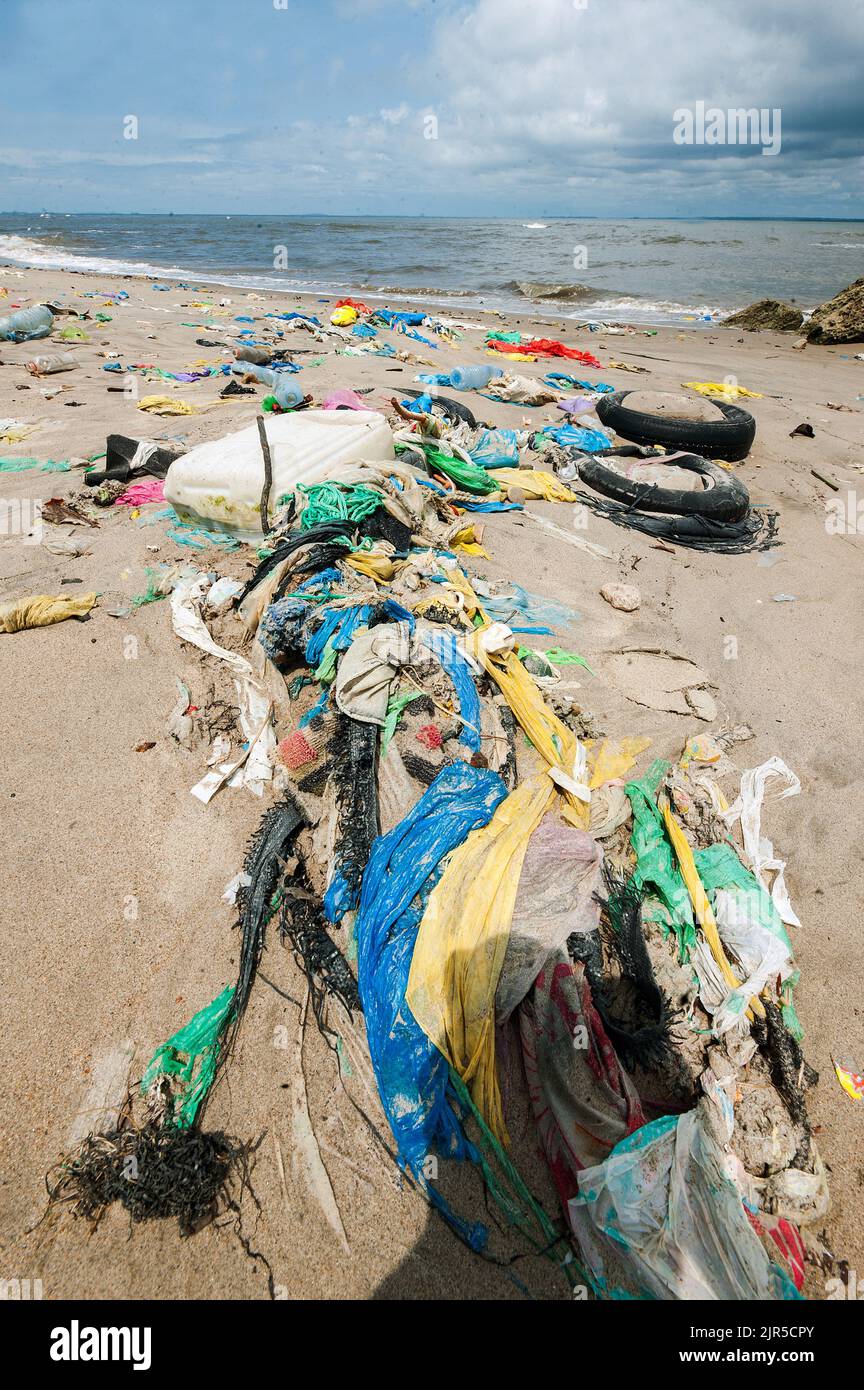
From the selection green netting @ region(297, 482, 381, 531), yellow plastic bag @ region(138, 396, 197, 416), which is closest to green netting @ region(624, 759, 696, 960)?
green netting @ region(297, 482, 381, 531)

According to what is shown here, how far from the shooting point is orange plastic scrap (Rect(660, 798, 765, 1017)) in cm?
252

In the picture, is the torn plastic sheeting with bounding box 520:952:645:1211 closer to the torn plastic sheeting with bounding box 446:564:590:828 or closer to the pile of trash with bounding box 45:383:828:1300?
the pile of trash with bounding box 45:383:828:1300

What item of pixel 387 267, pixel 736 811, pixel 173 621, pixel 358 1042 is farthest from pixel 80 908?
pixel 387 267

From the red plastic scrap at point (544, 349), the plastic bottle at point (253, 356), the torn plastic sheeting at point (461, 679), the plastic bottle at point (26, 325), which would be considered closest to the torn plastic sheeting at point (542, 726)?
the torn plastic sheeting at point (461, 679)

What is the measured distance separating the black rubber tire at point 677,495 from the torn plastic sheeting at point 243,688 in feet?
14.1

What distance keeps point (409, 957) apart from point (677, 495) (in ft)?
18.1

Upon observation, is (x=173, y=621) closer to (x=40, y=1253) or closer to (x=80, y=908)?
(x=80, y=908)

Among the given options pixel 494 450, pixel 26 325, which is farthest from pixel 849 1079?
pixel 26 325

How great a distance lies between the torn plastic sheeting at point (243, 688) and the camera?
3.34 m

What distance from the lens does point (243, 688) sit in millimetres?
3781

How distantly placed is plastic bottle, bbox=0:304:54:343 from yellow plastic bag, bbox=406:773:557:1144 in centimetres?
1342

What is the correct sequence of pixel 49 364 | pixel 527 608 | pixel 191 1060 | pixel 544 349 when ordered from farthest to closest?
1. pixel 544 349
2. pixel 49 364
3. pixel 527 608
4. pixel 191 1060

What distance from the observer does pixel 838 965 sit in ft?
8.98

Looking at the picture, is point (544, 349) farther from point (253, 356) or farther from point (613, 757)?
point (613, 757)
